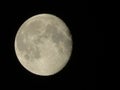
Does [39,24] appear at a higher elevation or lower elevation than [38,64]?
higher

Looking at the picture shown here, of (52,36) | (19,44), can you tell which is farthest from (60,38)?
(19,44)

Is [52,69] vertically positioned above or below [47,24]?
below

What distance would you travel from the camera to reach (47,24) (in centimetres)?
646

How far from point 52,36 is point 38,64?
461mm

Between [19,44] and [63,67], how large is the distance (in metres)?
0.73

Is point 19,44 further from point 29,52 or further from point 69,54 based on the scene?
point 69,54

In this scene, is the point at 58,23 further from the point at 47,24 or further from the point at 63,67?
the point at 63,67

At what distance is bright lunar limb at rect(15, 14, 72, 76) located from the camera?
6.38 meters

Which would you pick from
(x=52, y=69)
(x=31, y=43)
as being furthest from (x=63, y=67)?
(x=31, y=43)

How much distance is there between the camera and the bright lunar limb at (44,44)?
6379 mm

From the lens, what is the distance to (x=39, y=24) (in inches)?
254

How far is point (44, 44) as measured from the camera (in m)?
6.38

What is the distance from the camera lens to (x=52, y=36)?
6.38 m

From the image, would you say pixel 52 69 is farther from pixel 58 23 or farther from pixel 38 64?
pixel 58 23
